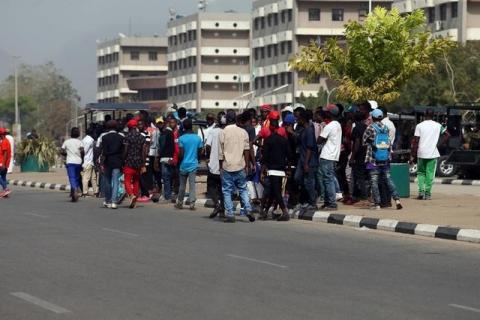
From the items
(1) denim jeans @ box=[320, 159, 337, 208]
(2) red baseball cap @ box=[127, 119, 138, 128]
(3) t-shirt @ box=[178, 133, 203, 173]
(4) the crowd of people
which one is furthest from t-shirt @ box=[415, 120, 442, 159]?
(2) red baseball cap @ box=[127, 119, 138, 128]

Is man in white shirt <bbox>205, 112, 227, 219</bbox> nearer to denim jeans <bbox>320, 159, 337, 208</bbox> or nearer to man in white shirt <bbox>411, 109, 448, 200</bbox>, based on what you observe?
denim jeans <bbox>320, 159, 337, 208</bbox>

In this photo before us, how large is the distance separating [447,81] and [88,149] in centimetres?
4300

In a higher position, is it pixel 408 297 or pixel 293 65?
pixel 293 65

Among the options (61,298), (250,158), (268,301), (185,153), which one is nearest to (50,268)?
(61,298)

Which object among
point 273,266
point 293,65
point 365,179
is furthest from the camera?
point 293,65

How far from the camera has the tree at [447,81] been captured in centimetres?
6600

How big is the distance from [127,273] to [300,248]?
375 centimetres

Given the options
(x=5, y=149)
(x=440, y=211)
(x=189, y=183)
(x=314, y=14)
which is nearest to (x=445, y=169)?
(x=5, y=149)

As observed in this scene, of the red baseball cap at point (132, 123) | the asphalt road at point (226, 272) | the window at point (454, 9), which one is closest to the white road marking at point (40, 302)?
the asphalt road at point (226, 272)

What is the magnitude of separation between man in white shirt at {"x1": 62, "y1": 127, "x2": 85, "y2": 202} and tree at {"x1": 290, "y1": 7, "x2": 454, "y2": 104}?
11432 millimetres

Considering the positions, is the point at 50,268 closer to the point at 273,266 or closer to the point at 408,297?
the point at 273,266

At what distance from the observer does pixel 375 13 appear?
37094 mm

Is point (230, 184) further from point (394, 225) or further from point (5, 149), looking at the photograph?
point (5, 149)

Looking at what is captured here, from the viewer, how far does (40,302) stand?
34.0ft
